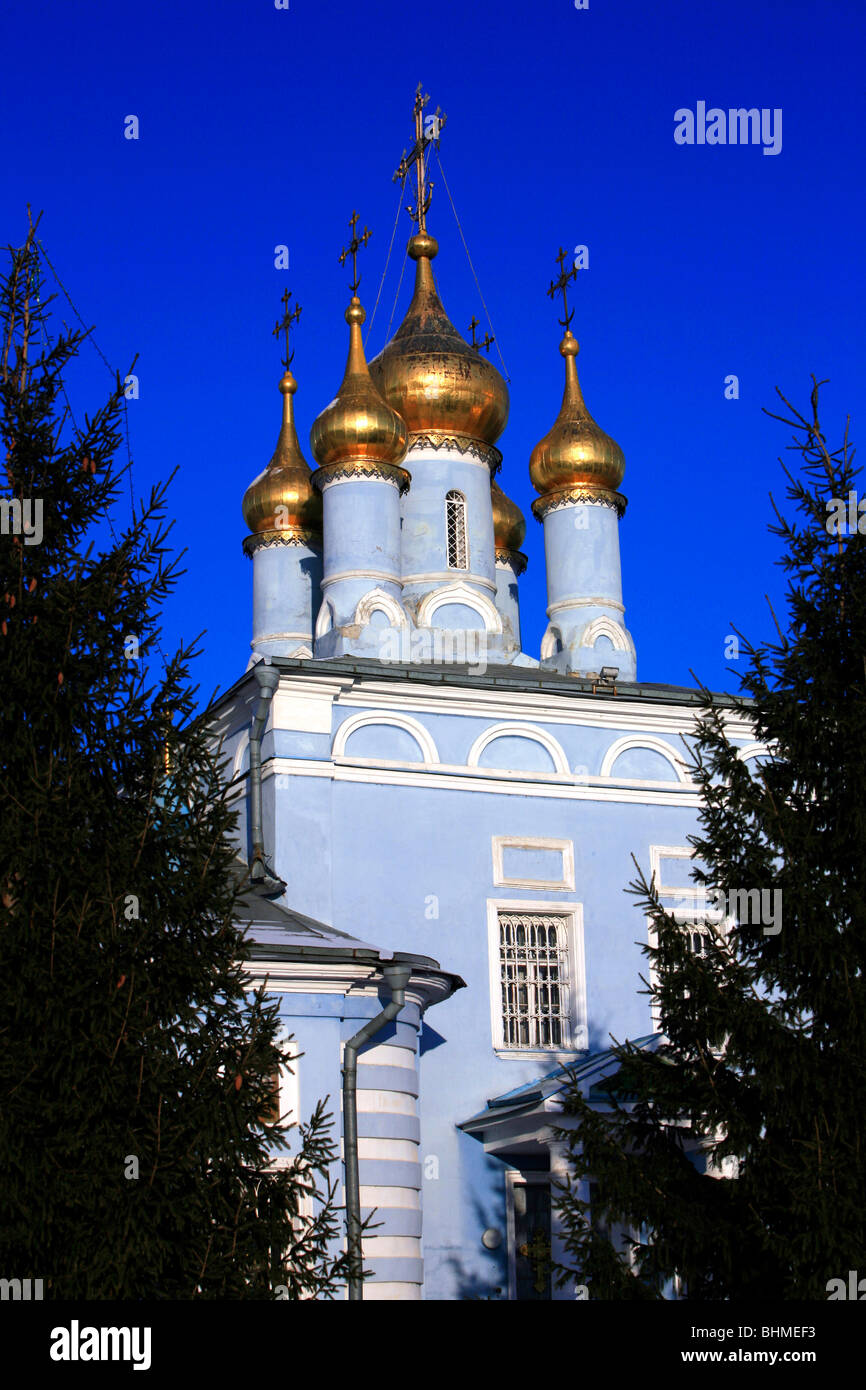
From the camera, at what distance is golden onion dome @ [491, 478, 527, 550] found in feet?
73.8

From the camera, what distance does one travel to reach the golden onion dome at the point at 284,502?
2119 centimetres

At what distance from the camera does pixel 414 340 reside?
20.4 meters

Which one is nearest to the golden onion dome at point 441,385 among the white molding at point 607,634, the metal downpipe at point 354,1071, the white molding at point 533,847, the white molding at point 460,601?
the white molding at point 460,601

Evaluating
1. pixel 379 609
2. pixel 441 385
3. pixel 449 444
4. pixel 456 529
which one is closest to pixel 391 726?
pixel 379 609

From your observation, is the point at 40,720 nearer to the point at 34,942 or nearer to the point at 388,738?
the point at 34,942

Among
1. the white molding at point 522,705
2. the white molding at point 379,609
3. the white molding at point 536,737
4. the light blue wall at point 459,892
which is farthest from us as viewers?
the white molding at point 379,609

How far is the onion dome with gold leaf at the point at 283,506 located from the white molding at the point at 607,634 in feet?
12.3

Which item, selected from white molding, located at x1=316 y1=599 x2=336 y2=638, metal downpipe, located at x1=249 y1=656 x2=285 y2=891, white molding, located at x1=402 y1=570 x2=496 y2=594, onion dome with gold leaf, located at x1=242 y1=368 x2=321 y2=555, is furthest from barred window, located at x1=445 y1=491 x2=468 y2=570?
metal downpipe, located at x1=249 y1=656 x2=285 y2=891

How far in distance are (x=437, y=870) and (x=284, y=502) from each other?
7479 millimetres

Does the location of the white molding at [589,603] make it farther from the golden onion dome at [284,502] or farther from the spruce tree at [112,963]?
the spruce tree at [112,963]

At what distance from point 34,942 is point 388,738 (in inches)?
309

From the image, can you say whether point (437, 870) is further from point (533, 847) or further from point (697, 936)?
point (697, 936)

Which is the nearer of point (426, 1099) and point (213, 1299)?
point (213, 1299)

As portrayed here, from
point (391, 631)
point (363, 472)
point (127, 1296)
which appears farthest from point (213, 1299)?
point (363, 472)
